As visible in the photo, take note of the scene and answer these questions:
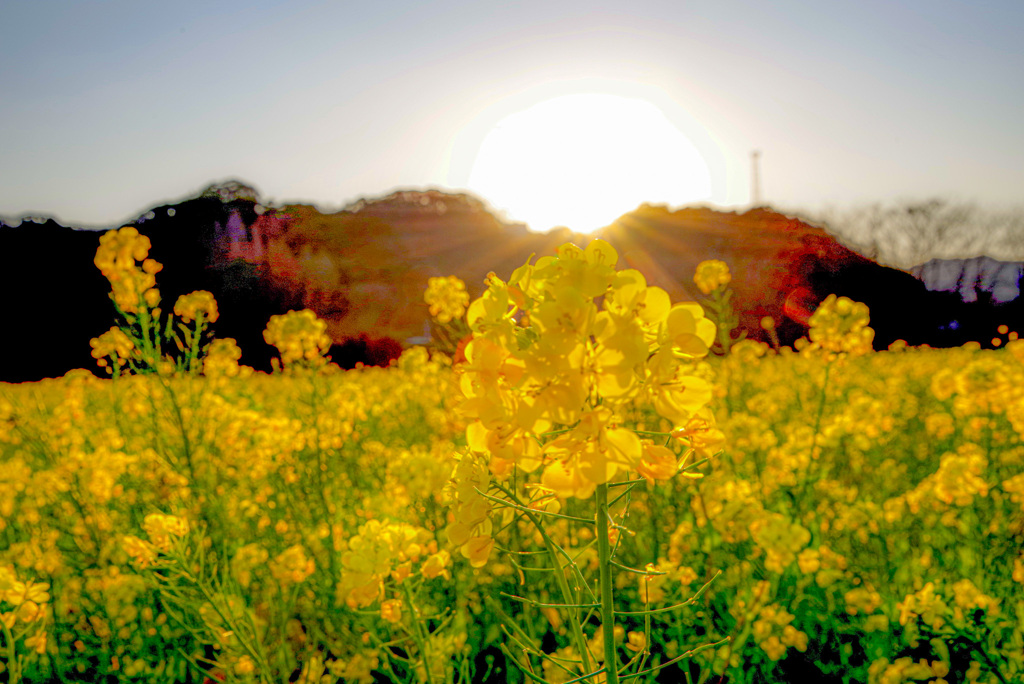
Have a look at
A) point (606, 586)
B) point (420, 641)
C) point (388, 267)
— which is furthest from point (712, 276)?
point (388, 267)

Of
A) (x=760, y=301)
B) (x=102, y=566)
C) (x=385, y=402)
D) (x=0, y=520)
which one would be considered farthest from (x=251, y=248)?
(x=760, y=301)

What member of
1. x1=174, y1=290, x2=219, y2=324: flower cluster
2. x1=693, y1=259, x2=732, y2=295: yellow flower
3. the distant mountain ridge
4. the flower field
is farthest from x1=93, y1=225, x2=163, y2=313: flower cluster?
the distant mountain ridge

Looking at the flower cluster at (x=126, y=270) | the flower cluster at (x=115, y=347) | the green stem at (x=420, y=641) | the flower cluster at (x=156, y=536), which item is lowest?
the green stem at (x=420, y=641)

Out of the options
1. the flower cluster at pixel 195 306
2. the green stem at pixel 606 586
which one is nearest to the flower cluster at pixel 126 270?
the flower cluster at pixel 195 306

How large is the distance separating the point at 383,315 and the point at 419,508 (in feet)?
29.3

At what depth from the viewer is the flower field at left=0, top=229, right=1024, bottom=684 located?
0.81m

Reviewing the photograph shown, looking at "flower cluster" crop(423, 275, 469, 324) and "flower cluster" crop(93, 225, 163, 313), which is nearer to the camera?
"flower cluster" crop(93, 225, 163, 313)

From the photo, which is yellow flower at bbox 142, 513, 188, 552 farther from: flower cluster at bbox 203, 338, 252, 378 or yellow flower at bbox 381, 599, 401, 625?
flower cluster at bbox 203, 338, 252, 378

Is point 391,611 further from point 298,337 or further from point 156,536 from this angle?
point 298,337

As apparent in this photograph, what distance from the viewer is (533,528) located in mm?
2623

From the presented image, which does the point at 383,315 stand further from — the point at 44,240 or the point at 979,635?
the point at 979,635

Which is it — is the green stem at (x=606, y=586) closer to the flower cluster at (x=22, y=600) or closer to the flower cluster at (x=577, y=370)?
the flower cluster at (x=577, y=370)

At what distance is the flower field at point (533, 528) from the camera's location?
0.81 m

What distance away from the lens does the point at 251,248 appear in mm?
10688
